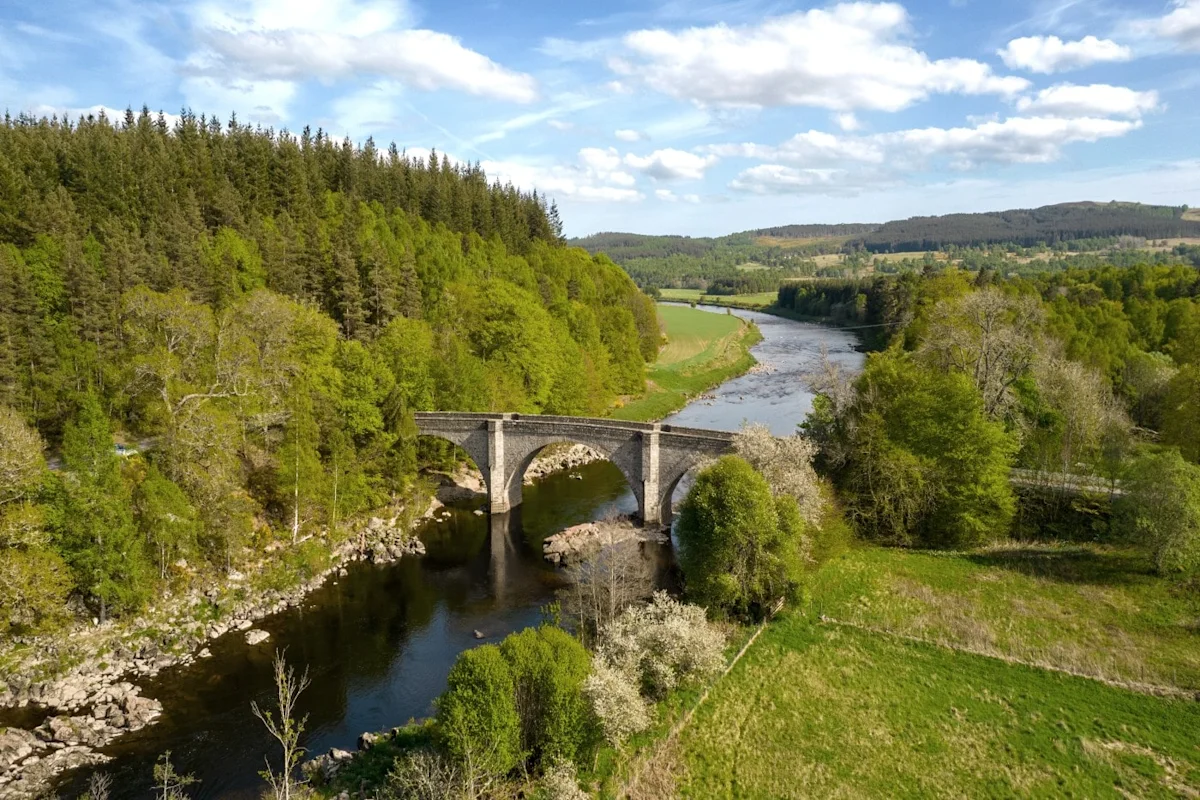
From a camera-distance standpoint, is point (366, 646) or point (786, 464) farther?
point (786, 464)

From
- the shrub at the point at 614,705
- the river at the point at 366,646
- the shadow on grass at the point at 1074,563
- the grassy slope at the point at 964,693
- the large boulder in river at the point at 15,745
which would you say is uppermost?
the shrub at the point at 614,705

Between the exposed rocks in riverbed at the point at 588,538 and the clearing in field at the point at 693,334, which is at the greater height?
the clearing in field at the point at 693,334

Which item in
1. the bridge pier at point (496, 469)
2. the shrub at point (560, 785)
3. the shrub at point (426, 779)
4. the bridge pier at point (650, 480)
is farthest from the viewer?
the bridge pier at point (496, 469)

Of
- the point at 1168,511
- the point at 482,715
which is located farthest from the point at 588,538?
the point at 1168,511

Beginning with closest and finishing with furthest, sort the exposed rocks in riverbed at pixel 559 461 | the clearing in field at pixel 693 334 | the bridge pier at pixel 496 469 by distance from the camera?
the bridge pier at pixel 496 469 < the exposed rocks in riverbed at pixel 559 461 < the clearing in field at pixel 693 334

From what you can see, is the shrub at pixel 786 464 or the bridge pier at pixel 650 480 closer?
the shrub at pixel 786 464

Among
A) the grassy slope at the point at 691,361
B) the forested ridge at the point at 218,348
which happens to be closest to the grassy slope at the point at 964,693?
the forested ridge at the point at 218,348

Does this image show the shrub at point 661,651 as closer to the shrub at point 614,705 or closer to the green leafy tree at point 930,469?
the shrub at point 614,705

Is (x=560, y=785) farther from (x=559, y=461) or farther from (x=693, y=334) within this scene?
(x=693, y=334)
